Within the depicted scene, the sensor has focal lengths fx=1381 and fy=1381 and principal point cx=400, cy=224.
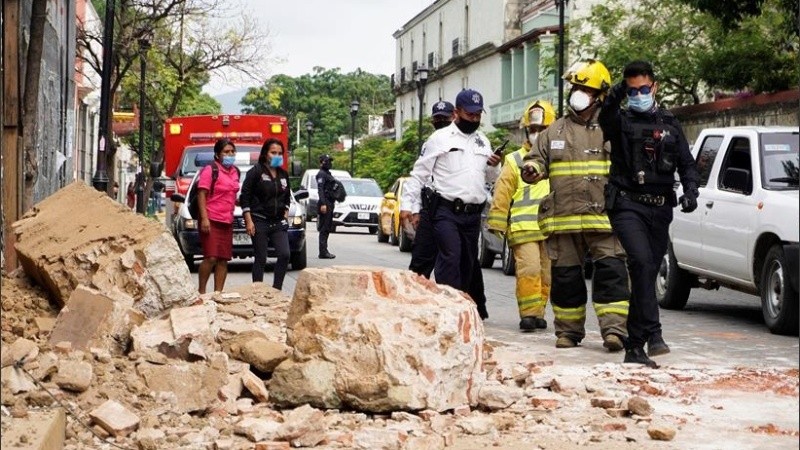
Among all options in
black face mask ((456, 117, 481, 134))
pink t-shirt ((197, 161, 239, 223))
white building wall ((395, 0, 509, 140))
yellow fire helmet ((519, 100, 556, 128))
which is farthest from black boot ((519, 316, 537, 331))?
white building wall ((395, 0, 509, 140))

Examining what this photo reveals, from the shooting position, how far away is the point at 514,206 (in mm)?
12109

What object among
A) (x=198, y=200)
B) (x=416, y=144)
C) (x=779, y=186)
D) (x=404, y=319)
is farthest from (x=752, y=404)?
(x=416, y=144)

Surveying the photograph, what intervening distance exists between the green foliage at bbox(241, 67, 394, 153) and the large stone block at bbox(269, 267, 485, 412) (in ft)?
364

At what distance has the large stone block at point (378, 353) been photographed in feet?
23.9

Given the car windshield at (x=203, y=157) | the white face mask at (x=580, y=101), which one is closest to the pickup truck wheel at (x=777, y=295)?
the white face mask at (x=580, y=101)

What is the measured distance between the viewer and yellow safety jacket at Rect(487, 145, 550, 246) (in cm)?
1202

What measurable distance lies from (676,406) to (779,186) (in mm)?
4737

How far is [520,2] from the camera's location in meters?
62.6

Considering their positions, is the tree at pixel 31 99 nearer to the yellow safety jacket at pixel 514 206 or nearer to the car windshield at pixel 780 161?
the yellow safety jacket at pixel 514 206

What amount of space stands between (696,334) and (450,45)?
6157cm

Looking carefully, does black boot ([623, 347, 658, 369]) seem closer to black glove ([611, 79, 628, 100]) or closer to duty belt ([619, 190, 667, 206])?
duty belt ([619, 190, 667, 206])

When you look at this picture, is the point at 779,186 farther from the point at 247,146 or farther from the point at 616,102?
the point at 247,146

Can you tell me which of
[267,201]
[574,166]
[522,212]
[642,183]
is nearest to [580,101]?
[574,166]

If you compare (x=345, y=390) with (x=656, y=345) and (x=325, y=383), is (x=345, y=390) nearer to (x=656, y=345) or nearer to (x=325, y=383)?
(x=325, y=383)
